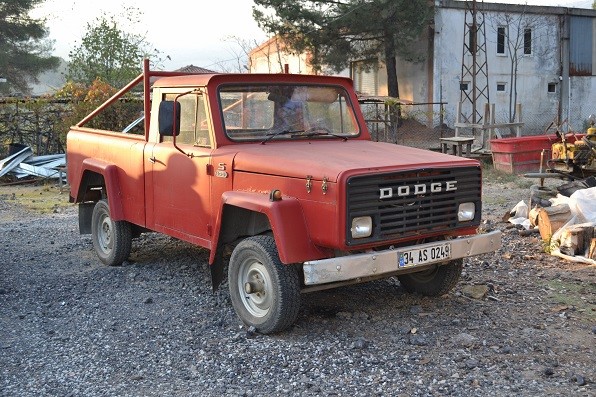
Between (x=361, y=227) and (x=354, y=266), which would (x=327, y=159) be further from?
(x=354, y=266)

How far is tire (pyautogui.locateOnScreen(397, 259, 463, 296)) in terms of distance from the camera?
635cm

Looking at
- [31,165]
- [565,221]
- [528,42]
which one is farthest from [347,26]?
[565,221]

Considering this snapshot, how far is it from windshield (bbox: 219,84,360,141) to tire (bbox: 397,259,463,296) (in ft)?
4.84

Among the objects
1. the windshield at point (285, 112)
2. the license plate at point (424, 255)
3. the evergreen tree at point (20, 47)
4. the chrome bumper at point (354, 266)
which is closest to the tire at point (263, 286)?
the chrome bumper at point (354, 266)

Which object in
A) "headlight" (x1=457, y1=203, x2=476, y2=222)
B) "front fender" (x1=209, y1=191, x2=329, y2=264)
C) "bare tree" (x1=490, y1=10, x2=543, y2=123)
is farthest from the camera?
"bare tree" (x1=490, y1=10, x2=543, y2=123)

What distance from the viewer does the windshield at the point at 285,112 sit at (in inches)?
255

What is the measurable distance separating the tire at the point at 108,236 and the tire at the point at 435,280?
3137 millimetres

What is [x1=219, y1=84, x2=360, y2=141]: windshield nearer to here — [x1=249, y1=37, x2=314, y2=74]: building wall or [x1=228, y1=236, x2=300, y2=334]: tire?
[x1=228, y1=236, x2=300, y2=334]: tire

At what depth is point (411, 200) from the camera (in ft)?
18.1

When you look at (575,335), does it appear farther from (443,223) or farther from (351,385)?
(351,385)

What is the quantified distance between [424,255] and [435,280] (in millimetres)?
951

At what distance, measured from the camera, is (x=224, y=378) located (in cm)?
484

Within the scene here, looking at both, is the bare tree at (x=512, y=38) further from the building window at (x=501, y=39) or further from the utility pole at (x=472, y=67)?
the utility pole at (x=472, y=67)

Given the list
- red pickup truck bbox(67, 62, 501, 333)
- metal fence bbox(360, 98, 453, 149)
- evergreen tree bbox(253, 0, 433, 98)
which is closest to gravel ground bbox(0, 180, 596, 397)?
red pickup truck bbox(67, 62, 501, 333)
